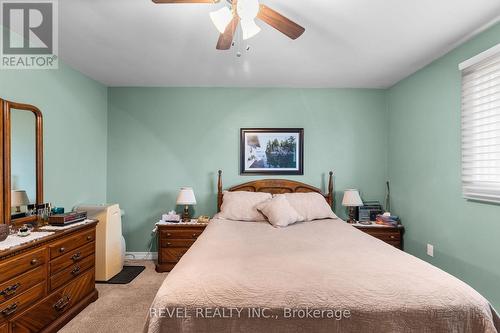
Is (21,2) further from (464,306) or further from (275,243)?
(464,306)

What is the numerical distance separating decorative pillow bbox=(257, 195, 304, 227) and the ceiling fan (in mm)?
1833

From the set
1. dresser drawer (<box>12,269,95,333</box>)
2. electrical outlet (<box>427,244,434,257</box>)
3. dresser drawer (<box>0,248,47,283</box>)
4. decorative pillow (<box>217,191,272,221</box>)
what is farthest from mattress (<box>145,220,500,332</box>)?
electrical outlet (<box>427,244,434,257</box>)

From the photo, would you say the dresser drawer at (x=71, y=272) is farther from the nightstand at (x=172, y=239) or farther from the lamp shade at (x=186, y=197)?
the lamp shade at (x=186, y=197)

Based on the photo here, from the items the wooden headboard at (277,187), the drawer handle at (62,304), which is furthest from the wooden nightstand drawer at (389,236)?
the drawer handle at (62,304)

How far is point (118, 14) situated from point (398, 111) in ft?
11.5

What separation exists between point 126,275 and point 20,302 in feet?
5.19

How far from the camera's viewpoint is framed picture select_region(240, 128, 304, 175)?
4.05m

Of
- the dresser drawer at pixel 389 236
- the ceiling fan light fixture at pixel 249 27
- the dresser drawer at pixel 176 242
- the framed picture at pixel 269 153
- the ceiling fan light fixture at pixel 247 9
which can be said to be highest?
the ceiling fan light fixture at pixel 247 9

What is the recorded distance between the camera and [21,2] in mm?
2113

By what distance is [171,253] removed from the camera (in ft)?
11.8

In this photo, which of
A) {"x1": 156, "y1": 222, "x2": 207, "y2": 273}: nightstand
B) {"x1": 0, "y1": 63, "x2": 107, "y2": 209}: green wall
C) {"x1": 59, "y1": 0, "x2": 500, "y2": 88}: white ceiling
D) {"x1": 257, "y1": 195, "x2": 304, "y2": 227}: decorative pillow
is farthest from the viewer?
{"x1": 156, "y1": 222, "x2": 207, "y2": 273}: nightstand

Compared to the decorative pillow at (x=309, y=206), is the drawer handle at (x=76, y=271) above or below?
below

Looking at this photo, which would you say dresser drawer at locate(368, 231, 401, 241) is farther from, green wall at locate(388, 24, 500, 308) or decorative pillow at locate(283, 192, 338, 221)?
decorative pillow at locate(283, 192, 338, 221)

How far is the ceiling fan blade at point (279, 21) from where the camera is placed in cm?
170
